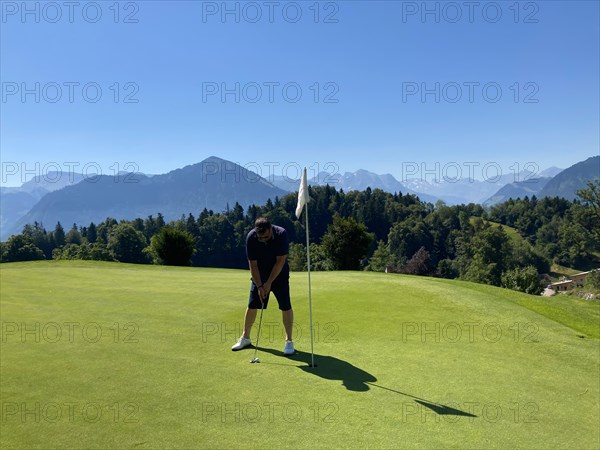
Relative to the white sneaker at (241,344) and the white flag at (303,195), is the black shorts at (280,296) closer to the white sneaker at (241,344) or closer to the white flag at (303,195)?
the white sneaker at (241,344)

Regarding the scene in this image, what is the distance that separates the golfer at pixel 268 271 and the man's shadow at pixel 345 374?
0.58 meters

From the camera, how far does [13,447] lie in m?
3.88

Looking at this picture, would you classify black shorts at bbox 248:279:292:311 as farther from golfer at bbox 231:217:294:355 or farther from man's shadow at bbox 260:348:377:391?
man's shadow at bbox 260:348:377:391

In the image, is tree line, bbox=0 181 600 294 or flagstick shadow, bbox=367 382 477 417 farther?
tree line, bbox=0 181 600 294

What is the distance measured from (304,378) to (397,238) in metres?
137

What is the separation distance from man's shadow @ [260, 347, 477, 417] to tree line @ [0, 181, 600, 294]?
73.7 meters

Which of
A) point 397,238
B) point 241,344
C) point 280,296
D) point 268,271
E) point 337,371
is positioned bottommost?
point 337,371

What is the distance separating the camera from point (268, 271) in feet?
24.4

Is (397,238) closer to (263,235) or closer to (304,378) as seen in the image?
(263,235)

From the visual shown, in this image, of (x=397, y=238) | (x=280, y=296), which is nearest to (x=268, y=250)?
(x=280, y=296)

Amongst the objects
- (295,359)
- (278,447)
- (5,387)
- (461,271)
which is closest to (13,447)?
(5,387)

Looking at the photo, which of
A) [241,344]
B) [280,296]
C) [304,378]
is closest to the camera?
[304,378]

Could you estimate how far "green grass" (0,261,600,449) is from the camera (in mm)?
4173

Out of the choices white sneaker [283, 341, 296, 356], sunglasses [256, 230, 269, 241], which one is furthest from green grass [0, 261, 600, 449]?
sunglasses [256, 230, 269, 241]
